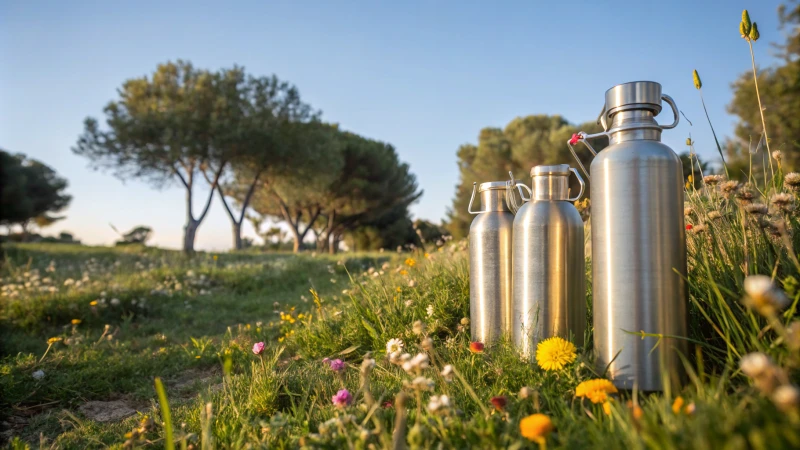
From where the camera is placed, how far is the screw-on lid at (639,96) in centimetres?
179

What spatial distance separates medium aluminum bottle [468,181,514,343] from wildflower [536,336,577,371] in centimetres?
61

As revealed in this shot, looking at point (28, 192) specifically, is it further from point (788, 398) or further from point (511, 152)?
point (788, 398)

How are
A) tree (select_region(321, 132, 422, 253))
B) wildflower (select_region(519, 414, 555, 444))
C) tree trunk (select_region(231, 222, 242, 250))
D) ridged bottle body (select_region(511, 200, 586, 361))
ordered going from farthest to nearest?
tree (select_region(321, 132, 422, 253)) < tree trunk (select_region(231, 222, 242, 250)) < ridged bottle body (select_region(511, 200, 586, 361)) < wildflower (select_region(519, 414, 555, 444))

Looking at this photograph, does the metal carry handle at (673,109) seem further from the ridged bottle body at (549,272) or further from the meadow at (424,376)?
the ridged bottle body at (549,272)

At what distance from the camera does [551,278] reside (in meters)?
2.11

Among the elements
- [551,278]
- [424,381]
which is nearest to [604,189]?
[551,278]

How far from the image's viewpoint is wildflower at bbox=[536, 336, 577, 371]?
177 centimetres

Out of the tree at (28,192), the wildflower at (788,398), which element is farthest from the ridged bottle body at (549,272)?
the tree at (28,192)

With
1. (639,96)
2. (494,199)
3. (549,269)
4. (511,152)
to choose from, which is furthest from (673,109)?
(511,152)

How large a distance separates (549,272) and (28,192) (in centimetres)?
4041

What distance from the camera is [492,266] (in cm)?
247

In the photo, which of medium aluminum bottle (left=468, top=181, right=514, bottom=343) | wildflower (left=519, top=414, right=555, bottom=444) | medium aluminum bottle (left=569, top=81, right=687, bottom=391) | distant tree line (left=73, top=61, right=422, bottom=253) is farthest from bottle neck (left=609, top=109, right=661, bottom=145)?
distant tree line (left=73, top=61, right=422, bottom=253)

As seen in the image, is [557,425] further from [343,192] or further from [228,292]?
[343,192]

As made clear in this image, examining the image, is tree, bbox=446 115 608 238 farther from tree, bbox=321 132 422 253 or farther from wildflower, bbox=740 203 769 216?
wildflower, bbox=740 203 769 216
